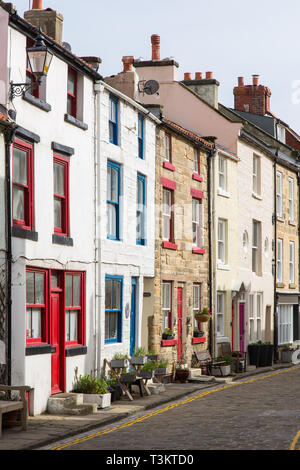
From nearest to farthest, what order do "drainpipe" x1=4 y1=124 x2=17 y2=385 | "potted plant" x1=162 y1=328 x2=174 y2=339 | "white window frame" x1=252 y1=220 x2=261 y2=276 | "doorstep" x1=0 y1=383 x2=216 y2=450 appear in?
"doorstep" x1=0 y1=383 x2=216 y2=450 < "drainpipe" x1=4 y1=124 x2=17 y2=385 < "potted plant" x1=162 y1=328 x2=174 y2=339 < "white window frame" x1=252 y1=220 x2=261 y2=276

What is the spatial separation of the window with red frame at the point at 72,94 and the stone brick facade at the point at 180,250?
555cm

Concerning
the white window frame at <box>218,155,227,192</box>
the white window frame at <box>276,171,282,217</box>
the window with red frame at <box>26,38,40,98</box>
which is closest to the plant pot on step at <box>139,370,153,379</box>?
the window with red frame at <box>26,38,40,98</box>

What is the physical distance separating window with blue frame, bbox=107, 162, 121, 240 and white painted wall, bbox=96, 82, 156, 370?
130mm

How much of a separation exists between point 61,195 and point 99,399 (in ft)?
14.6

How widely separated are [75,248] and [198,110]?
48.8 ft

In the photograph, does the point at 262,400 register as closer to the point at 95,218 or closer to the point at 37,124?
the point at 95,218

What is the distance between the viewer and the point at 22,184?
1677cm

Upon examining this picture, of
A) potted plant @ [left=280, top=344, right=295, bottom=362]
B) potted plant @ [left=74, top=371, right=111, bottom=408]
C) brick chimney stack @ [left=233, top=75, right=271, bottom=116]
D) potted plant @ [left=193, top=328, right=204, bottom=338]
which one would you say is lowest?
potted plant @ [left=280, top=344, right=295, bottom=362]

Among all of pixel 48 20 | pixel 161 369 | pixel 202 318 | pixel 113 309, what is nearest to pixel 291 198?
pixel 202 318

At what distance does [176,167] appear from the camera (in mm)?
26250

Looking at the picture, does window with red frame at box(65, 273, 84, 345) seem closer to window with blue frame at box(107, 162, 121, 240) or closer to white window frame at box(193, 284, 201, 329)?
window with blue frame at box(107, 162, 121, 240)

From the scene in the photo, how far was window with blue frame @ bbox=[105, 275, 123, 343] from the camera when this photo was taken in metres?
20.9

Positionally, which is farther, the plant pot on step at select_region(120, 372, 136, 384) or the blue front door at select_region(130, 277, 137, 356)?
the blue front door at select_region(130, 277, 137, 356)

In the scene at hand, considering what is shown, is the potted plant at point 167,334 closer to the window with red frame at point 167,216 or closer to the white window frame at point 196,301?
the window with red frame at point 167,216
